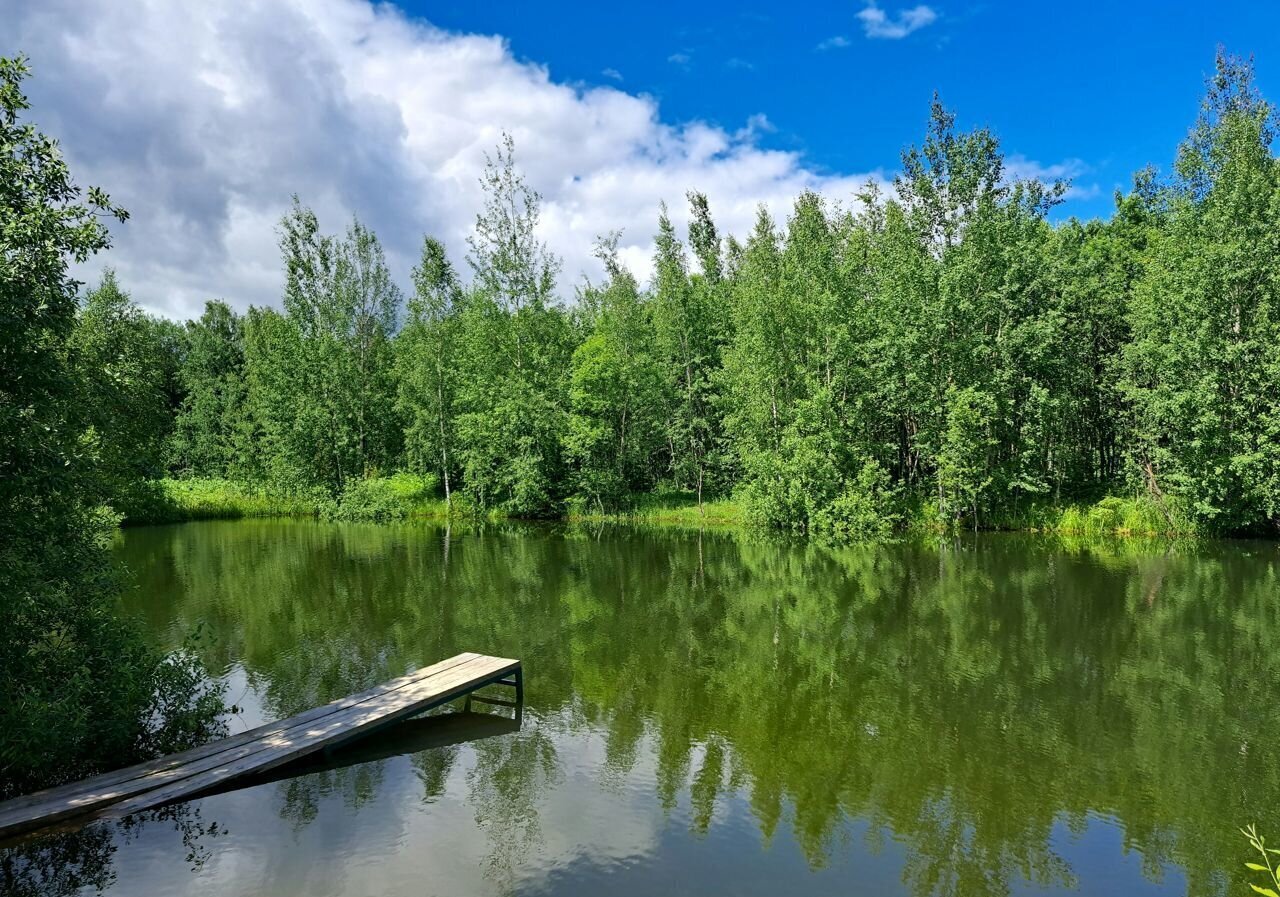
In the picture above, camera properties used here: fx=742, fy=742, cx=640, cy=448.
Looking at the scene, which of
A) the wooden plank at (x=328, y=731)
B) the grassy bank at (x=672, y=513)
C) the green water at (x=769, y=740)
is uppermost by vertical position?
the grassy bank at (x=672, y=513)

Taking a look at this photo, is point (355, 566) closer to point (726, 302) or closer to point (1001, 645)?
point (1001, 645)

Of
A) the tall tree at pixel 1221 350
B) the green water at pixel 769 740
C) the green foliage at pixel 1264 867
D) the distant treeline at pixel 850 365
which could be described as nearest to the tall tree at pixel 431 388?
the distant treeline at pixel 850 365

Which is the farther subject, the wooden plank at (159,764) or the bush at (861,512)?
the bush at (861,512)

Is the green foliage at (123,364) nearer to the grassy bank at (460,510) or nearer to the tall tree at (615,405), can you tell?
the grassy bank at (460,510)

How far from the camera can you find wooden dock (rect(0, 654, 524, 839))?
26.2 ft

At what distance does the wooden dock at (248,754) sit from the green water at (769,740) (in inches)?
16.4

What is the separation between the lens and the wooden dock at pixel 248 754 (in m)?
7.98

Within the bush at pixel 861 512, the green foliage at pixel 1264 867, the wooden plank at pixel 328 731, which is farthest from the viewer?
the bush at pixel 861 512

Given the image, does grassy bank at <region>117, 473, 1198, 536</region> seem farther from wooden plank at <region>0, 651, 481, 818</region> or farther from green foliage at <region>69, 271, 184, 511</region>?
wooden plank at <region>0, 651, 481, 818</region>

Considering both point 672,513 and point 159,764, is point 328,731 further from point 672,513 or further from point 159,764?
point 672,513

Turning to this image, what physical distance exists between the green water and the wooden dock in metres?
0.42

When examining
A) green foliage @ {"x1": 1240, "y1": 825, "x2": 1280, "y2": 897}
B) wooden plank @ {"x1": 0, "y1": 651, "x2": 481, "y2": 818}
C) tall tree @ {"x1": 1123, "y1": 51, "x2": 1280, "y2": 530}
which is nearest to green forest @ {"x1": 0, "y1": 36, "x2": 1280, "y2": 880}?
tall tree @ {"x1": 1123, "y1": 51, "x2": 1280, "y2": 530}

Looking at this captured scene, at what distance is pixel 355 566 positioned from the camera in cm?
2652

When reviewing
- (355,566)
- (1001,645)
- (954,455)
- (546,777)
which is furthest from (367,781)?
(954,455)
